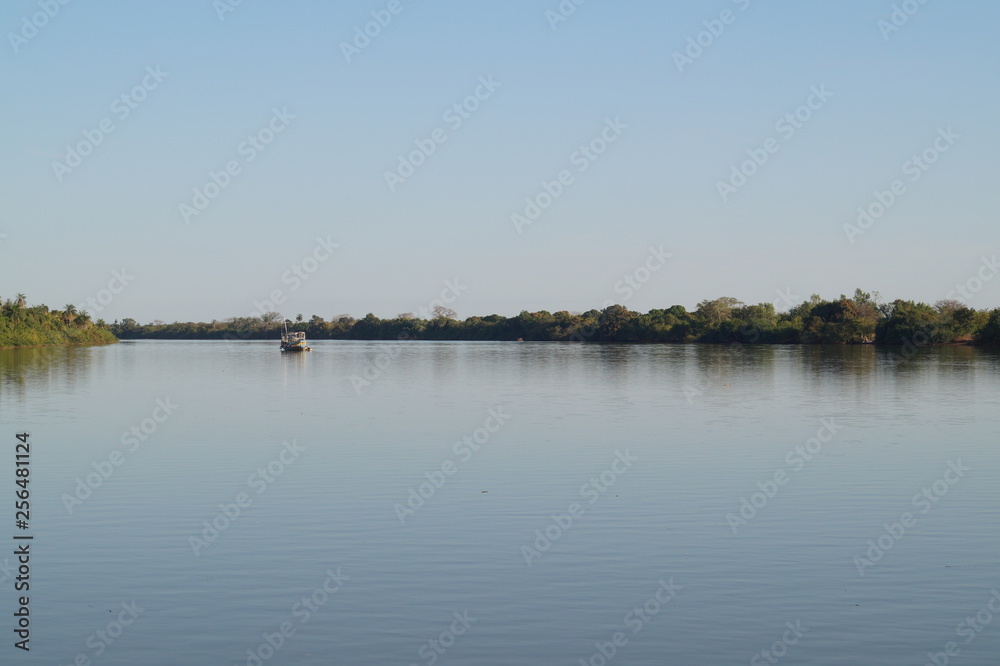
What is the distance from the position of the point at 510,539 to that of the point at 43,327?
110687 mm

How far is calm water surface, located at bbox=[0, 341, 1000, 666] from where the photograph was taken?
305 inches

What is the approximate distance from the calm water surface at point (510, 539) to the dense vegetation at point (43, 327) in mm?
80199

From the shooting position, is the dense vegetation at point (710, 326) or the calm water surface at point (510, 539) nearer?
the calm water surface at point (510, 539)

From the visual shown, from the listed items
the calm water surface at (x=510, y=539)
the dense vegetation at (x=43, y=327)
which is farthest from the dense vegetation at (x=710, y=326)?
the calm water surface at (x=510, y=539)

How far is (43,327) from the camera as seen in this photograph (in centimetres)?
10825

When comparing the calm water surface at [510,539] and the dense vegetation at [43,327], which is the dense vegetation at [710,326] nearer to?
the dense vegetation at [43,327]

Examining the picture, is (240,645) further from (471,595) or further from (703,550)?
(703,550)

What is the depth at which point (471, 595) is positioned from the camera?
8.86m

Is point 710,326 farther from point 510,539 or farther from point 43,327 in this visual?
point 510,539

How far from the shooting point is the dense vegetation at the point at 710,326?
324 ft

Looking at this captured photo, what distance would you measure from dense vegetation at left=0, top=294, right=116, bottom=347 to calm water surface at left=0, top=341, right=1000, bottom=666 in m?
80.2

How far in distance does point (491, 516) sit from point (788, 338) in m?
108

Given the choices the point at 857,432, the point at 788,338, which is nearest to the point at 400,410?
the point at 857,432

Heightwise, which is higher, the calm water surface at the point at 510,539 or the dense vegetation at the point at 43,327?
the dense vegetation at the point at 43,327
